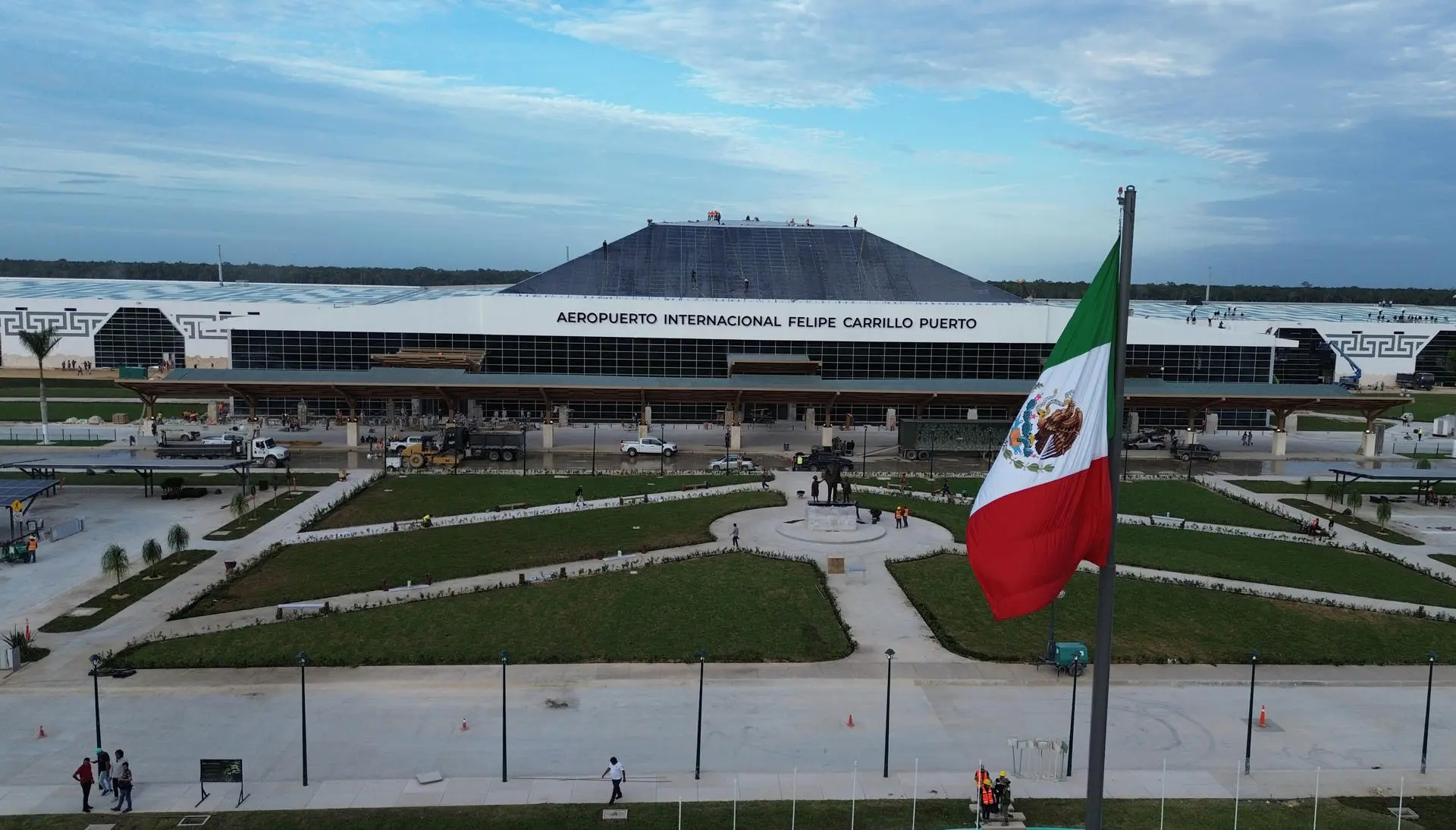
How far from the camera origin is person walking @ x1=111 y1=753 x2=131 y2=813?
21922mm

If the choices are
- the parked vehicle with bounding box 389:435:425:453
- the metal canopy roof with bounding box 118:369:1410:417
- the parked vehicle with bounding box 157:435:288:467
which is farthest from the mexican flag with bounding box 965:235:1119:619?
the parked vehicle with bounding box 157:435:288:467

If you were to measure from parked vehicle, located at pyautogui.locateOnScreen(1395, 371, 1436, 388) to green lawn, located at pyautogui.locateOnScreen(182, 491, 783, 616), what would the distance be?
3802 inches

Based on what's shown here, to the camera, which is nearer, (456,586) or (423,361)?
(456,586)

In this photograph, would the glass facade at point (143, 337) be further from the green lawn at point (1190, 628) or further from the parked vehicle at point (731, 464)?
the green lawn at point (1190, 628)

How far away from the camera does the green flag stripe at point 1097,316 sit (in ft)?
40.7

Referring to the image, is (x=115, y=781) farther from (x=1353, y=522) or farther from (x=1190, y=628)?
(x=1353, y=522)

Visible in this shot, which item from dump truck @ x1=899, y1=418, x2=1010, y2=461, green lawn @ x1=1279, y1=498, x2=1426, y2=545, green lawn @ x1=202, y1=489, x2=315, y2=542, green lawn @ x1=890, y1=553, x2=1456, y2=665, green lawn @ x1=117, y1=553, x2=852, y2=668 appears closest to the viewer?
green lawn @ x1=117, y1=553, x2=852, y2=668

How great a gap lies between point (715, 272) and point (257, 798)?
70540 millimetres

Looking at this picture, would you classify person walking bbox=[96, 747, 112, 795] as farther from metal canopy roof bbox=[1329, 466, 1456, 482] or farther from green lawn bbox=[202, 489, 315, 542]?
metal canopy roof bbox=[1329, 466, 1456, 482]

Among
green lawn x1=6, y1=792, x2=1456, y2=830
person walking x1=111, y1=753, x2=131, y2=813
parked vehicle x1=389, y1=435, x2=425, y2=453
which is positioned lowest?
green lawn x1=6, y1=792, x2=1456, y2=830

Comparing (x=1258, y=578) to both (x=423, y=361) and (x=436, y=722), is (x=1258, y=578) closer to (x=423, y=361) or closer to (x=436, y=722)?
(x=436, y=722)

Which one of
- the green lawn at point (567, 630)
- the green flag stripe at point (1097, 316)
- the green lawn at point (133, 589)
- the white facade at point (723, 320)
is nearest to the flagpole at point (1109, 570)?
the green flag stripe at point (1097, 316)

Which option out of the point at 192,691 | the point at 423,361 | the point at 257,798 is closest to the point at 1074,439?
the point at 257,798

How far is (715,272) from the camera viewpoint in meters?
89.0
